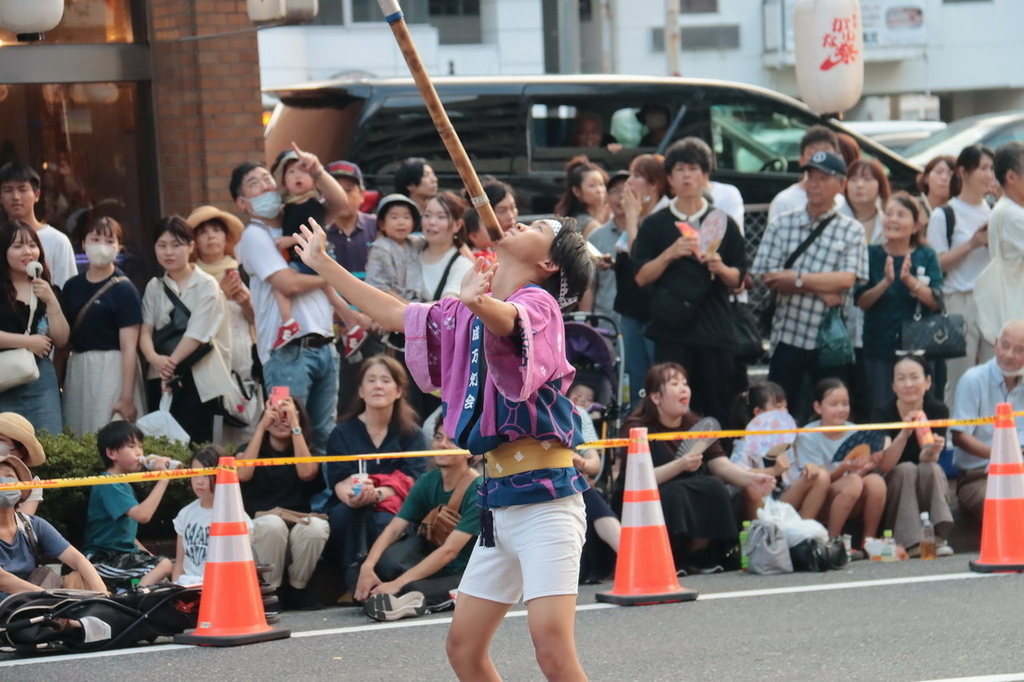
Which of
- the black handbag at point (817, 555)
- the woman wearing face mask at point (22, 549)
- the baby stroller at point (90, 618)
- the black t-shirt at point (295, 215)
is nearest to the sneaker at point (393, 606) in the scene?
the baby stroller at point (90, 618)

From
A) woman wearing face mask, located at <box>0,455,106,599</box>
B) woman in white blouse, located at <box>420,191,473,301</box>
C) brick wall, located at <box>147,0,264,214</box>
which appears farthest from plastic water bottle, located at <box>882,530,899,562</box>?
brick wall, located at <box>147,0,264,214</box>

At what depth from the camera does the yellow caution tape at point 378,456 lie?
7.47 m

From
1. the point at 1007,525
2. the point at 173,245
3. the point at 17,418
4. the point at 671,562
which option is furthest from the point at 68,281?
the point at 1007,525

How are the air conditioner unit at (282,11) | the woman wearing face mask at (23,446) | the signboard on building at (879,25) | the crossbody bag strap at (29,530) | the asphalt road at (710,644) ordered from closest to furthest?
1. the asphalt road at (710,644)
2. the crossbody bag strap at (29,530)
3. the woman wearing face mask at (23,446)
4. the air conditioner unit at (282,11)
5. the signboard on building at (879,25)

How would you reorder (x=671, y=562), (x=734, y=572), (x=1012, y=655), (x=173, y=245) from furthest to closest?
(x=173, y=245) → (x=734, y=572) → (x=671, y=562) → (x=1012, y=655)

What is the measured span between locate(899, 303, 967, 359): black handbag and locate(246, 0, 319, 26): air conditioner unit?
4276 millimetres

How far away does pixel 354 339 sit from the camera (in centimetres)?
1023

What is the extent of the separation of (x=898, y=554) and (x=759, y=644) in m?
2.41

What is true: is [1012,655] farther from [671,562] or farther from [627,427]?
[627,427]

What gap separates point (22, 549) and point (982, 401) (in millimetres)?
5483

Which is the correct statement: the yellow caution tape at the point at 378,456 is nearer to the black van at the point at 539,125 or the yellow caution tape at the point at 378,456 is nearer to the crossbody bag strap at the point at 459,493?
the crossbody bag strap at the point at 459,493

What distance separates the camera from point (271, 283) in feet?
31.4

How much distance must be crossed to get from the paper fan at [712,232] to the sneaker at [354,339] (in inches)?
83.6

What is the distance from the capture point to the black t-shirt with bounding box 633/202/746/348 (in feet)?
33.0
